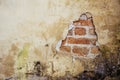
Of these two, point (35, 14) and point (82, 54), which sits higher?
point (35, 14)

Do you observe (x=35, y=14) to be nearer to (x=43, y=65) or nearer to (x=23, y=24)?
(x=23, y=24)

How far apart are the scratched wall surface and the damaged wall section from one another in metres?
0.05

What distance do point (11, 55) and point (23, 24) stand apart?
34cm

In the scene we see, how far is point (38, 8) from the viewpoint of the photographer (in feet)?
11.1

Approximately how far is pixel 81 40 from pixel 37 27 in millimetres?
464

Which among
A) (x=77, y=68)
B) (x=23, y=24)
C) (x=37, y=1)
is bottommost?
(x=77, y=68)

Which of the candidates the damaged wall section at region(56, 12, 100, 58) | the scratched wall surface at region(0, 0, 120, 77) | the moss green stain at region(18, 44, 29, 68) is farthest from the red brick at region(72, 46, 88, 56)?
the moss green stain at region(18, 44, 29, 68)

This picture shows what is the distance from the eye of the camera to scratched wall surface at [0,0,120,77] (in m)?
3.34

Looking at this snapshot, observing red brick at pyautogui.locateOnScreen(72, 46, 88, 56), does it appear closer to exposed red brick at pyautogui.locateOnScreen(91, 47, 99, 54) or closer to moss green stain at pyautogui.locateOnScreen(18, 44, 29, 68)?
exposed red brick at pyautogui.locateOnScreen(91, 47, 99, 54)

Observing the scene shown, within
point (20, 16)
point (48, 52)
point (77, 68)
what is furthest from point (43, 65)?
point (20, 16)

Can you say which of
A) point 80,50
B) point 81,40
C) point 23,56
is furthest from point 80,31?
point 23,56

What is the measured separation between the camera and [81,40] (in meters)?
3.37

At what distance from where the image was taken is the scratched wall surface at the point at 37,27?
334cm

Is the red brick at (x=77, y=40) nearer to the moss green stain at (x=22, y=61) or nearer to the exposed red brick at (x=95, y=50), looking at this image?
the exposed red brick at (x=95, y=50)
